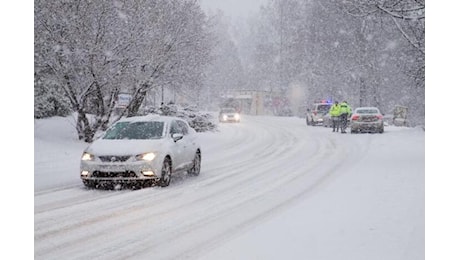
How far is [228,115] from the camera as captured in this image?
668 centimetres

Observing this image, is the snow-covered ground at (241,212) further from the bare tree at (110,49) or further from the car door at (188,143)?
the bare tree at (110,49)

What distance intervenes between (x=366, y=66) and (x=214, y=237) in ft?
7.75

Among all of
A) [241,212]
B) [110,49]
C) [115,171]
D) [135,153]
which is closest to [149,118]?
[135,153]

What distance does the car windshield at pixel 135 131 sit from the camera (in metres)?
8.12

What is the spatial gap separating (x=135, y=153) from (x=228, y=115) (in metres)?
2.30

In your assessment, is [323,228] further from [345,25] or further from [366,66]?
[345,25]

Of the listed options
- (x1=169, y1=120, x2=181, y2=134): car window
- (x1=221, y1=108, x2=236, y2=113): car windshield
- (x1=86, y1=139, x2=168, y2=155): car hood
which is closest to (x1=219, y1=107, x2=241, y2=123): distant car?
(x1=221, y1=108, x2=236, y2=113): car windshield

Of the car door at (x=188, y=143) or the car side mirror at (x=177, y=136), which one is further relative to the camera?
the car side mirror at (x=177, y=136)

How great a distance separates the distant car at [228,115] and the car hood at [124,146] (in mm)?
2104

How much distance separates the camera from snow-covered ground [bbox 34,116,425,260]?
184 inches

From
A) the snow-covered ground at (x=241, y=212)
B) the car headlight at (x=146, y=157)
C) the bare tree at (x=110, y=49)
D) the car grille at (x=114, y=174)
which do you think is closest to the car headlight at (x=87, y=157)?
the snow-covered ground at (x=241, y=212)
